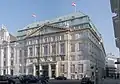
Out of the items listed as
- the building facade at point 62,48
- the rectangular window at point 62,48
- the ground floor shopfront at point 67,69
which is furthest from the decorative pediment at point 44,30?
the ground floor shopfront at point 67,69

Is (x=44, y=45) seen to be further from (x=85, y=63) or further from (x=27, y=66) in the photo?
(x=85, y=63)

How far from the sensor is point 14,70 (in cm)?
12431

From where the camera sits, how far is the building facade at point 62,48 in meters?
101

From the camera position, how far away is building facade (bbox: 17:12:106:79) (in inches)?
3959

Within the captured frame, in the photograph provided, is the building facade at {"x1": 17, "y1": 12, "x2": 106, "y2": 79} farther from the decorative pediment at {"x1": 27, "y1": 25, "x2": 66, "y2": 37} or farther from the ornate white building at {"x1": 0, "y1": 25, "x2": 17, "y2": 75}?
the ornate white building at {"x1": 0, "y1": 25, "x2": 17, "y2": 75}

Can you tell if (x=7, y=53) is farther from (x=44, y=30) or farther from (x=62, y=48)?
(x=62, y=48)

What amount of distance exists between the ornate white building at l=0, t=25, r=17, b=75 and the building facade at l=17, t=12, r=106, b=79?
4.91m

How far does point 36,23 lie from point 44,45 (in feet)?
67.0

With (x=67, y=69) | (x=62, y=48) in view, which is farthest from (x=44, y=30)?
(x=67, y=69)

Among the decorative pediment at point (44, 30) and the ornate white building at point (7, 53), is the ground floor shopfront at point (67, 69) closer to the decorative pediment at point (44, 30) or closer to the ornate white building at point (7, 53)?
the decorative pediment at point (44, 30)

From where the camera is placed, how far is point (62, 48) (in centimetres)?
10650

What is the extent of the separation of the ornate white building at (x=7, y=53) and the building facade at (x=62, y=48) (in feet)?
16.1

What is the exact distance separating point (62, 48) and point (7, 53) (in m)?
31.6

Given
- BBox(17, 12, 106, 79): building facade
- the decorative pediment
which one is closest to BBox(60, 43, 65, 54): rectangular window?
BBox(17, 12, 106, 79): building facade
